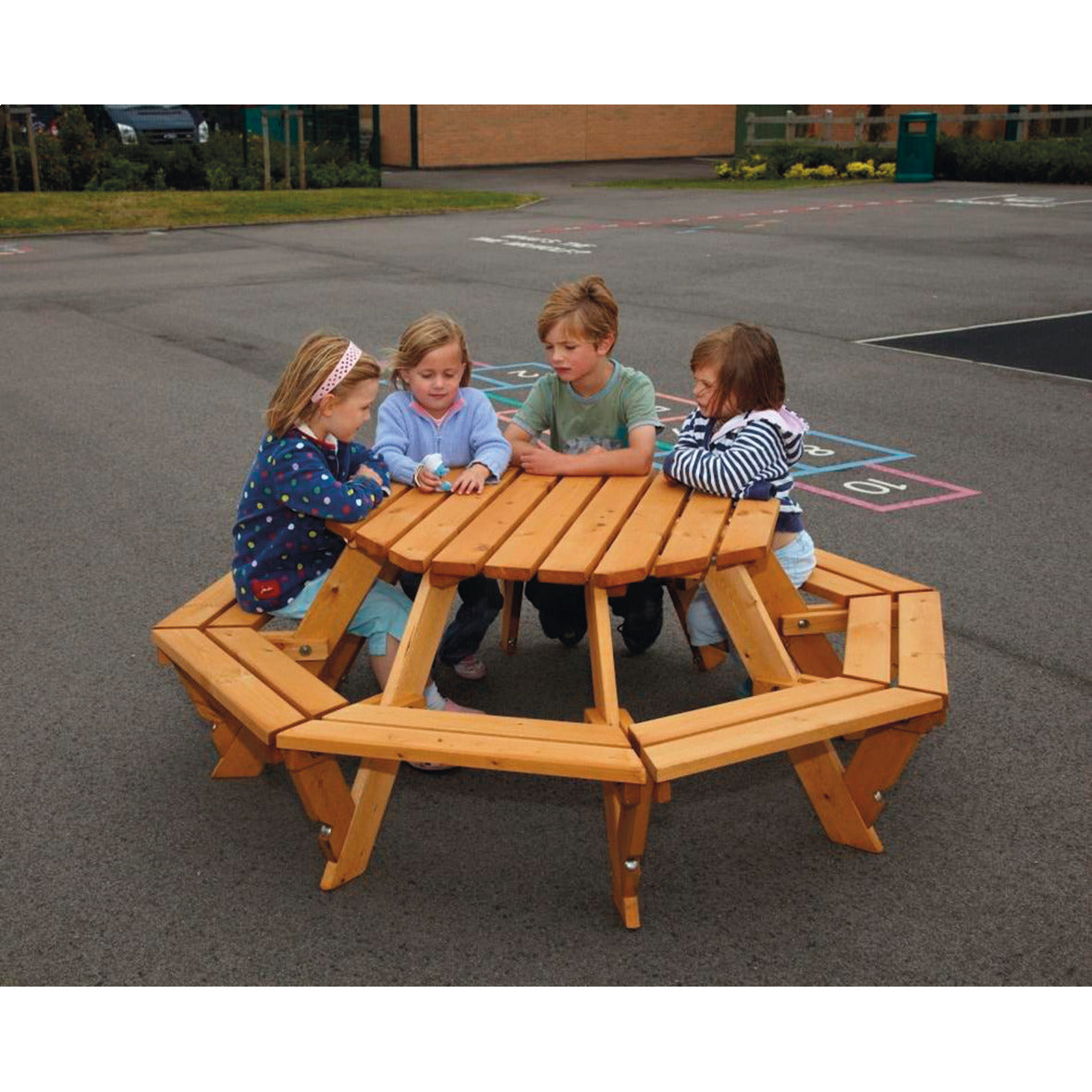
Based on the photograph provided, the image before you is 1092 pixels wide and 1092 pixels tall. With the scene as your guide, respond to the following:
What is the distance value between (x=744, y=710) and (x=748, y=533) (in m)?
0.72

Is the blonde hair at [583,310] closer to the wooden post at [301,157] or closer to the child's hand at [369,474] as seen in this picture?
the child's hand at [369,474]

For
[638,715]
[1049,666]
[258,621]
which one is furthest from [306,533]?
[1049,666]

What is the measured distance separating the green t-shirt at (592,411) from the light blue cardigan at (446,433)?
213 mm

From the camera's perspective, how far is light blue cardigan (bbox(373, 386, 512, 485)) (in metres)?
4.89

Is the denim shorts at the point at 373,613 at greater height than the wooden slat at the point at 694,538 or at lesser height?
lesser

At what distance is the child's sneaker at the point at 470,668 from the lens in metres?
5.20

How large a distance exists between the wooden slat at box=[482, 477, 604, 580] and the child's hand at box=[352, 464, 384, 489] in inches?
21.2

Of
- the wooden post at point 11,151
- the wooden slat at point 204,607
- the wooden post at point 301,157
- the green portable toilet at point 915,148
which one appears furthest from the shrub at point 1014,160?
the wooden slat at point 204,607

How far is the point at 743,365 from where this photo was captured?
4445mm

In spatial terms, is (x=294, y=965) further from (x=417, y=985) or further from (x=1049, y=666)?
(x=1049, y=666)

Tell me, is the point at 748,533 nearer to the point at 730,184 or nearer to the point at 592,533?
the point at 592,533

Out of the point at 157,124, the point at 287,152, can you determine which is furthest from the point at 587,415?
the point at 157,124

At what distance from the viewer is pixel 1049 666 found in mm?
5262

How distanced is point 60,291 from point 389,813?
1345cm
